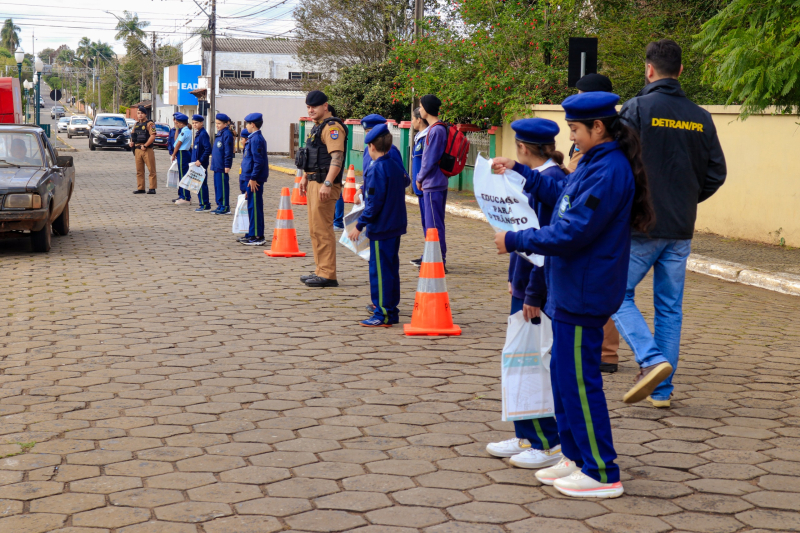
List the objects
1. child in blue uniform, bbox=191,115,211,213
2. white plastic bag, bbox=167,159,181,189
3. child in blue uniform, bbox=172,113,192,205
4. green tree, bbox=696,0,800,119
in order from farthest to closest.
Result: white plastic bag, bbox=167,159,181,189
child in blue uniform, bbox=172,113,192,205
child in blue uniform, bbox=191,115,211,213
green tree, bbox=696,0,800,119

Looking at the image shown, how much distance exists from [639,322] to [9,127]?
966cm

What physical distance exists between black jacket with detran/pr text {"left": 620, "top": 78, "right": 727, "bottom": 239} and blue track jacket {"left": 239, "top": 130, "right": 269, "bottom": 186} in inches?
271

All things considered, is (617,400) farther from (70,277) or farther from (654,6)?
(654,6)

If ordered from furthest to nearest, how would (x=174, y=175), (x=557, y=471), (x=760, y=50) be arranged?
(x=174, y=175)
(x=760, y=50)
(x=557, y=471)

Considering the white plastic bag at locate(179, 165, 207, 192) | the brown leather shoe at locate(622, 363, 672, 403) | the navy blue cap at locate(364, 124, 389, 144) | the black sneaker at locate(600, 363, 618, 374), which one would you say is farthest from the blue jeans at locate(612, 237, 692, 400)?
the white plastic bag at locate(179, 165, 207, 192)

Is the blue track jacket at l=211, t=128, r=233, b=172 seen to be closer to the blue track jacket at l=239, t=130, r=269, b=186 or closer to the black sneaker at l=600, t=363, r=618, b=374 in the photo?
the blue track jacket at l=239, t=130, r=269, b=186

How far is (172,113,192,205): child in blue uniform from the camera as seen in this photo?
54.9ft

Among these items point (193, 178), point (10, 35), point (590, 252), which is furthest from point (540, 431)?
point (10, 35)

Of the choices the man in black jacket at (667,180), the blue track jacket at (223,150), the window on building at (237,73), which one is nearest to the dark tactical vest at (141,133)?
the blue track jacket at (223,150)

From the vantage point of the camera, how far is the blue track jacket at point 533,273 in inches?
155

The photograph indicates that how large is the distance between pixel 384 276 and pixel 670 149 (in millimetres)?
2796

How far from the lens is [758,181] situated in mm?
12359

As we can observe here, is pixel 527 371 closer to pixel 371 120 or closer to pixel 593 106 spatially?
pixel 593 106

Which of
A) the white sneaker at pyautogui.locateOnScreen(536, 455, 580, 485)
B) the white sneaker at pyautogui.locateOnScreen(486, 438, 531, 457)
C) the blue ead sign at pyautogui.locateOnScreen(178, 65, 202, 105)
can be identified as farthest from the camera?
the blue ead sign at pyautogui.locateOnScreen(178, 65, 202, 105)
